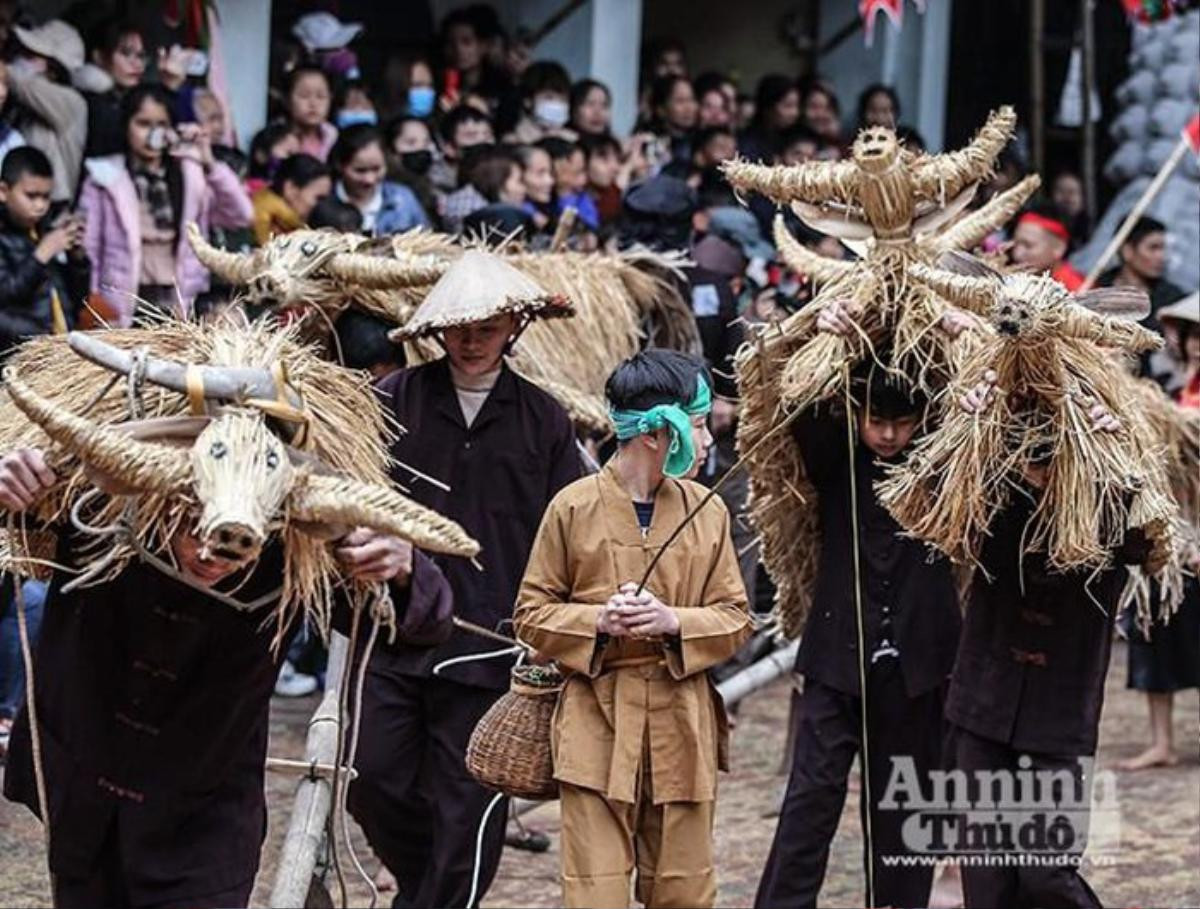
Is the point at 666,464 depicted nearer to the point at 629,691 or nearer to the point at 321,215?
the point at 629,691

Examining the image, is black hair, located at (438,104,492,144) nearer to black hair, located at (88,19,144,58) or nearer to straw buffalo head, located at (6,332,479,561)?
black hair, located at (88,19,144,58)

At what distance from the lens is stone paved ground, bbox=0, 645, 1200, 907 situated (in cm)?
761

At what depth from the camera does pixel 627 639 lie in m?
6.02

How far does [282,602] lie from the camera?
4980mm

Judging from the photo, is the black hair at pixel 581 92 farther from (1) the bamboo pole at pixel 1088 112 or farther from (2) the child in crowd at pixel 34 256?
(1) the bamboo pole at pixel 1088 112

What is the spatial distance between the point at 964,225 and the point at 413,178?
4.37m

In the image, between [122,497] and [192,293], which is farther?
[192,293]

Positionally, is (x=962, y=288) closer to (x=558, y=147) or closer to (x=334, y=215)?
(x=334, y=215)

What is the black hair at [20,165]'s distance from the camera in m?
9.14

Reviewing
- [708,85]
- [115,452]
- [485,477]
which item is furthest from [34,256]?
[708,85]

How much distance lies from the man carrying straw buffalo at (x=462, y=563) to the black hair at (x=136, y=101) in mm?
3242

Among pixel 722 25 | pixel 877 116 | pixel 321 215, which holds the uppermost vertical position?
pixel 722 25

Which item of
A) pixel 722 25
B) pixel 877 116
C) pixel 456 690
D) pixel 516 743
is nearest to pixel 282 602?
pixel 516 743

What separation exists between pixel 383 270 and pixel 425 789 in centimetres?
169
